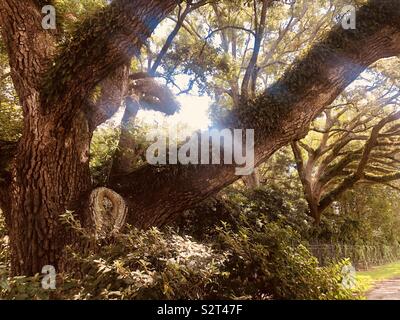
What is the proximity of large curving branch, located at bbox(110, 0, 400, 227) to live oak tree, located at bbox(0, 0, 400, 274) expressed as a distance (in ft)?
0.04

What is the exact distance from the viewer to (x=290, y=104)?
15.9ft

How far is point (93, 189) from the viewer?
489 cm

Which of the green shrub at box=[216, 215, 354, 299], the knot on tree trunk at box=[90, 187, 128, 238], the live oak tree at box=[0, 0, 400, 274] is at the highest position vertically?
the live oak tree at box=[0, 0, 400, 274]

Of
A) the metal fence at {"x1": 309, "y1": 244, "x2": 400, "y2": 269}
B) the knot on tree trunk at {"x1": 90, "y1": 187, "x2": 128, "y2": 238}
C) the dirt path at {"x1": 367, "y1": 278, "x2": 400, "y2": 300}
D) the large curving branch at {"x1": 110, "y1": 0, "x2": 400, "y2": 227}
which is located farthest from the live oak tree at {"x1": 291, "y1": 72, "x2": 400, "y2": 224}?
the knot on tree trunk at {"x1": 90, "y1": 187, "x2": 128, "y2": 238}

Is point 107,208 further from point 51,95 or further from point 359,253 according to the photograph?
point 359,253

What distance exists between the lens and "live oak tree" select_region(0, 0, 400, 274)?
4.37 meters

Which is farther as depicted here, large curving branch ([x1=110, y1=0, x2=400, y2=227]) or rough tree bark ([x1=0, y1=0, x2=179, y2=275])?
large curving branch ([x1=110, y1=0, x2=400, y2=227])

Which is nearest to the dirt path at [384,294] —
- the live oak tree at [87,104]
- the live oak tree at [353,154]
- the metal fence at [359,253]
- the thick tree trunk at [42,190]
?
the metal fence at [359,253]

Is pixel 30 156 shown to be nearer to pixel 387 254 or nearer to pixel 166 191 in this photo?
pixel 166 191

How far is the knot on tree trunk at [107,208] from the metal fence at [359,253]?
8647 mm

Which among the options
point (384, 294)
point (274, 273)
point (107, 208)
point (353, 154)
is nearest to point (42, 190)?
point (107, 208)

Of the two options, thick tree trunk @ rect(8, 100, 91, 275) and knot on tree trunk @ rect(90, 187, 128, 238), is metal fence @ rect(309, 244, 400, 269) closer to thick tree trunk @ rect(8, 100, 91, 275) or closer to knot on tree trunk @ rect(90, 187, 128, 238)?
knot on tree trunk @ rect(90, 187, 128, 238)

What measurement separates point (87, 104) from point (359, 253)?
16556 millimetres
